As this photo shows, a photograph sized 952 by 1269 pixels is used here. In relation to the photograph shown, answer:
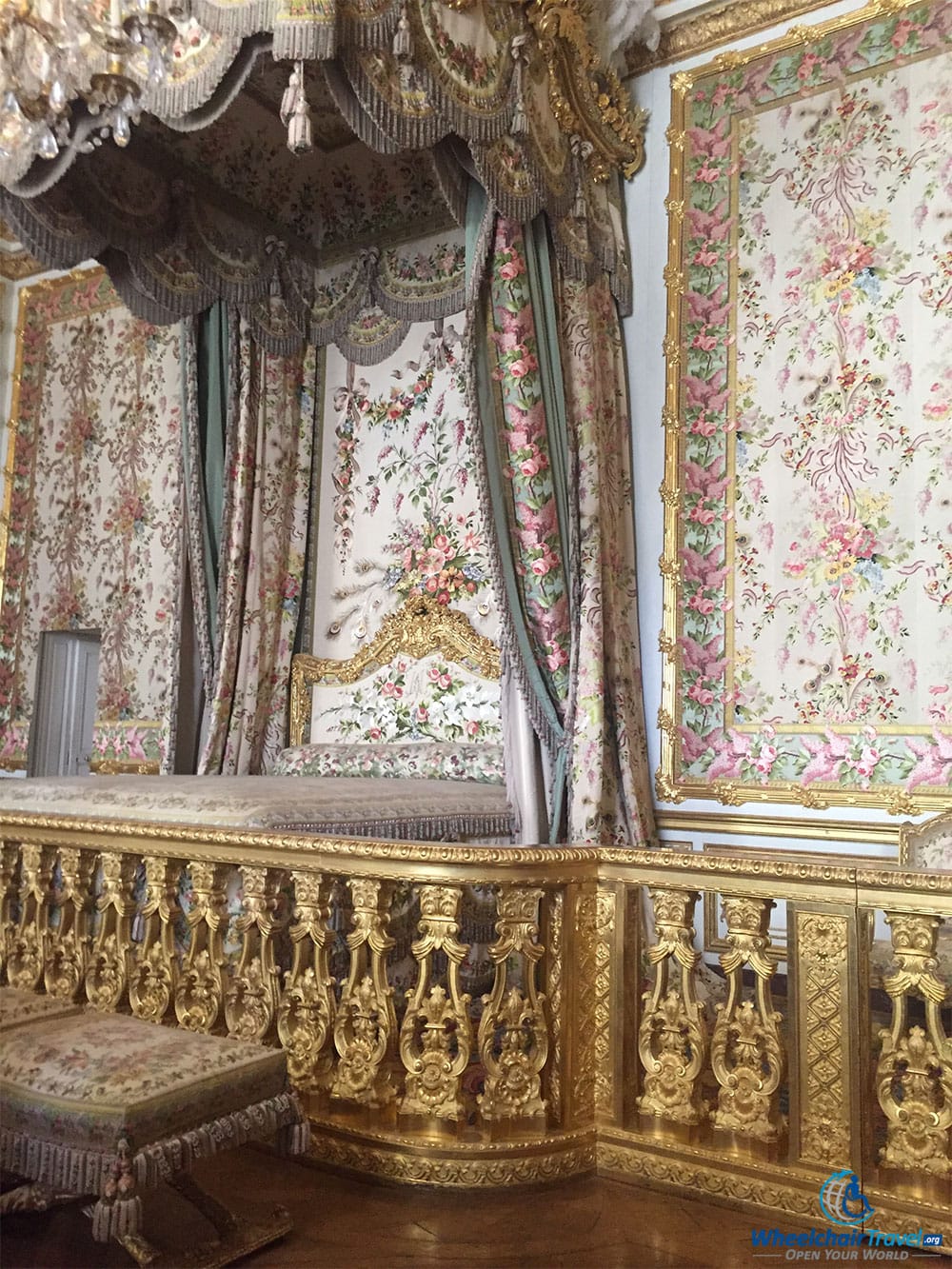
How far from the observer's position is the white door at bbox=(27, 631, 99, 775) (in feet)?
19.9

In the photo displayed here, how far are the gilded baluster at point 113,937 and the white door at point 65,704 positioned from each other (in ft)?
11.9

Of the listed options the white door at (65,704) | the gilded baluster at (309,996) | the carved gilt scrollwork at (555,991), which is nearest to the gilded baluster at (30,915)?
the gilded baluster at (309,996)

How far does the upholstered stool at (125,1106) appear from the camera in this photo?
5.42ft

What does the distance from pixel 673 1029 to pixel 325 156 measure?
3598 millimetres

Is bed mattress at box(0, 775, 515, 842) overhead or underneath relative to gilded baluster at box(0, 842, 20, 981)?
overhead

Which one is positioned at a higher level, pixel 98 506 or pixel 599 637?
pixel 98 506

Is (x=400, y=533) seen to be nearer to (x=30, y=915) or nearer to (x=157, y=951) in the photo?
(x=30, y=915)

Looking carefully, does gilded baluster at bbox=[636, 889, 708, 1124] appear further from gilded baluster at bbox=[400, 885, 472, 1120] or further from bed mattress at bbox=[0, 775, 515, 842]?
bed mattress at bbox=[0, 775, 515, 842]

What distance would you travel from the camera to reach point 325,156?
14.0 ft

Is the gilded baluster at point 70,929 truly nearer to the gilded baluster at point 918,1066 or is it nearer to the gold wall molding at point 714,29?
the gilded baluster at point 918,1066

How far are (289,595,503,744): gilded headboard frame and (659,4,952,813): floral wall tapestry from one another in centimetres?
88

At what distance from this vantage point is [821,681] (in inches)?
138

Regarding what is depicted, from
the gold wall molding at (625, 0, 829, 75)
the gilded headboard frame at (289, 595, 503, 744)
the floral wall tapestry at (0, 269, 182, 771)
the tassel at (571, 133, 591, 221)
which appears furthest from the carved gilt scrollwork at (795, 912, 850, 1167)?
the floral wall tapestry at (0, 269, 182, 771)

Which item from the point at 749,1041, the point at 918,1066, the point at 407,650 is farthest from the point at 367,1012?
the point at 407,650
